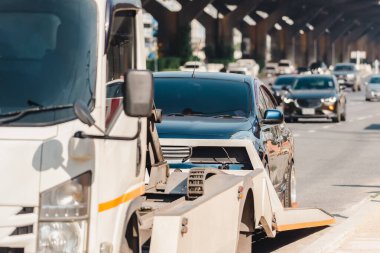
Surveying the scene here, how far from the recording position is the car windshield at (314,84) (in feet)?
150

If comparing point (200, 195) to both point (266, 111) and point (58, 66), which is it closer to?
point (58, 66)

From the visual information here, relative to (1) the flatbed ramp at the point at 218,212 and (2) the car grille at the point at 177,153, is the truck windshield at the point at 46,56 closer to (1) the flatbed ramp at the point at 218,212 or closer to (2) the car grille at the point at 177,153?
(1) the flatbed ramp at the point at 218,212

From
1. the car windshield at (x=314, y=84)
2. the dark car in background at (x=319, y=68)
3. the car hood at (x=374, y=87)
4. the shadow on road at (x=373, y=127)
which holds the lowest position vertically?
the shadow on road at (x=373, y=127)

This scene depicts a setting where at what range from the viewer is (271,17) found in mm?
157750

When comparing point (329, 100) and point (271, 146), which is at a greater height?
point (329, 100)

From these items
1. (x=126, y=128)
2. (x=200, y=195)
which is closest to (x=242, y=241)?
(x=200, y=195)

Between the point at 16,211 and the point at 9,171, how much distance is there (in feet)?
0.70

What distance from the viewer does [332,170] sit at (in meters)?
23.8

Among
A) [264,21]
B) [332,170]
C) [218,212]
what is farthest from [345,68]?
[218,212]

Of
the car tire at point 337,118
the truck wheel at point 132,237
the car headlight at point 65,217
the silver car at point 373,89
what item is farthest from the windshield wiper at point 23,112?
the silver car at point 373,89

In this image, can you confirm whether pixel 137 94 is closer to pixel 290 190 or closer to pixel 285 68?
pixel 290 190

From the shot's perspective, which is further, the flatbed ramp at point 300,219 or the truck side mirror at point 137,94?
the flatbed ramp at point 300,219

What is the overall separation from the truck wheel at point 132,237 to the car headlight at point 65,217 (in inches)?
31.2

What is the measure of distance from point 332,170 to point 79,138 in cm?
1748
